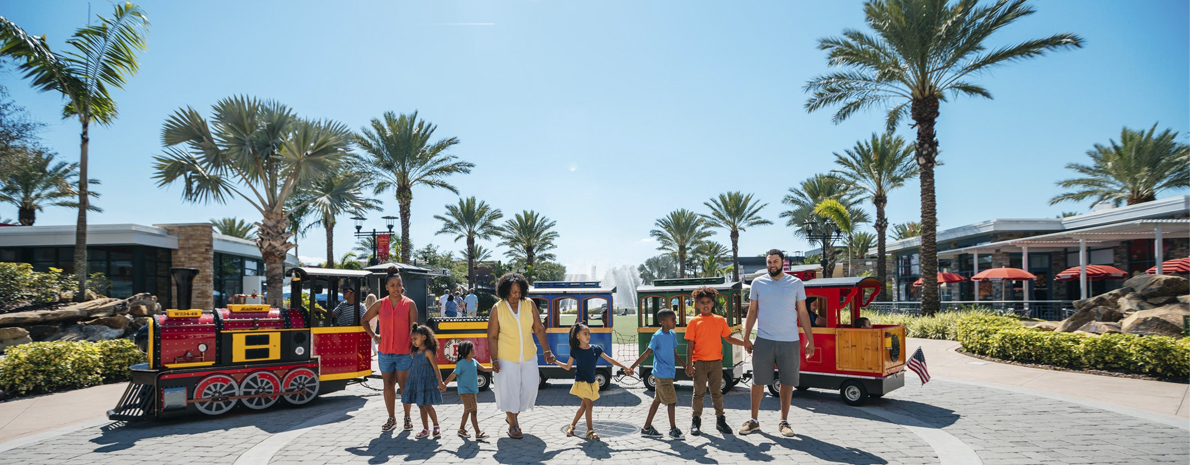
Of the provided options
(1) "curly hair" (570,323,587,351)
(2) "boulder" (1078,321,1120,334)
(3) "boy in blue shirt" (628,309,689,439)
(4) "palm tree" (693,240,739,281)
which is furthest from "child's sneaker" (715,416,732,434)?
(4) "palm tree" (693,240,739,281)

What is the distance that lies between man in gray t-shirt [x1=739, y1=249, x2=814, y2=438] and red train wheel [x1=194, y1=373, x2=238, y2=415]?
673 centimetres

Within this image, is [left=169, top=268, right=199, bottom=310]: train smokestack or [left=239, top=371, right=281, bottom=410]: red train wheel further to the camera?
[left=169, top=268, right=199, bottom=310]: train smokestack

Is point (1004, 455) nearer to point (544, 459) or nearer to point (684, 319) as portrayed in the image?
point (544, 459)

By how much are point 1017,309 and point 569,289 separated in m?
20.5

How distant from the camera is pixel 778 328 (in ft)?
22.4

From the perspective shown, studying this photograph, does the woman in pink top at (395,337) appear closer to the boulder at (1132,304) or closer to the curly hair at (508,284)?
the curly hair at (508,284)

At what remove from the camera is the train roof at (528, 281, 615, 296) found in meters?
10.6

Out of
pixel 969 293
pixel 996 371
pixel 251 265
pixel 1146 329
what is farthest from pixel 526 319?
pixel 969 293

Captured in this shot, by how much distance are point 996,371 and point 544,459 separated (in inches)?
399

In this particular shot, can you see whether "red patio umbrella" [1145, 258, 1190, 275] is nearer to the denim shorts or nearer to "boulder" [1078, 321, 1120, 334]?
"boulder" [1078, 321, 1120, 334]

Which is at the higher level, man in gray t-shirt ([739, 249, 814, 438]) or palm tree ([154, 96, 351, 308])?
palm tree ([154, 96, 351, 308])

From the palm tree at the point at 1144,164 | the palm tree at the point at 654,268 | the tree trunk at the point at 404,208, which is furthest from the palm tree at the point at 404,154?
the palm tree at the point at 654,268

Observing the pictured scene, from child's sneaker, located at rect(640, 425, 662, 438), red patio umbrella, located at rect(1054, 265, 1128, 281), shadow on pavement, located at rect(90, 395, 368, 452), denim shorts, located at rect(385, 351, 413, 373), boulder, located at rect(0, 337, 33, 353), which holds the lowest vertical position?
shadow on pavement, located at rect(90, 395, 368, 452)

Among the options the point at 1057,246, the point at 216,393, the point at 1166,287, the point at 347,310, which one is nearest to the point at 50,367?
the point at 216,393
